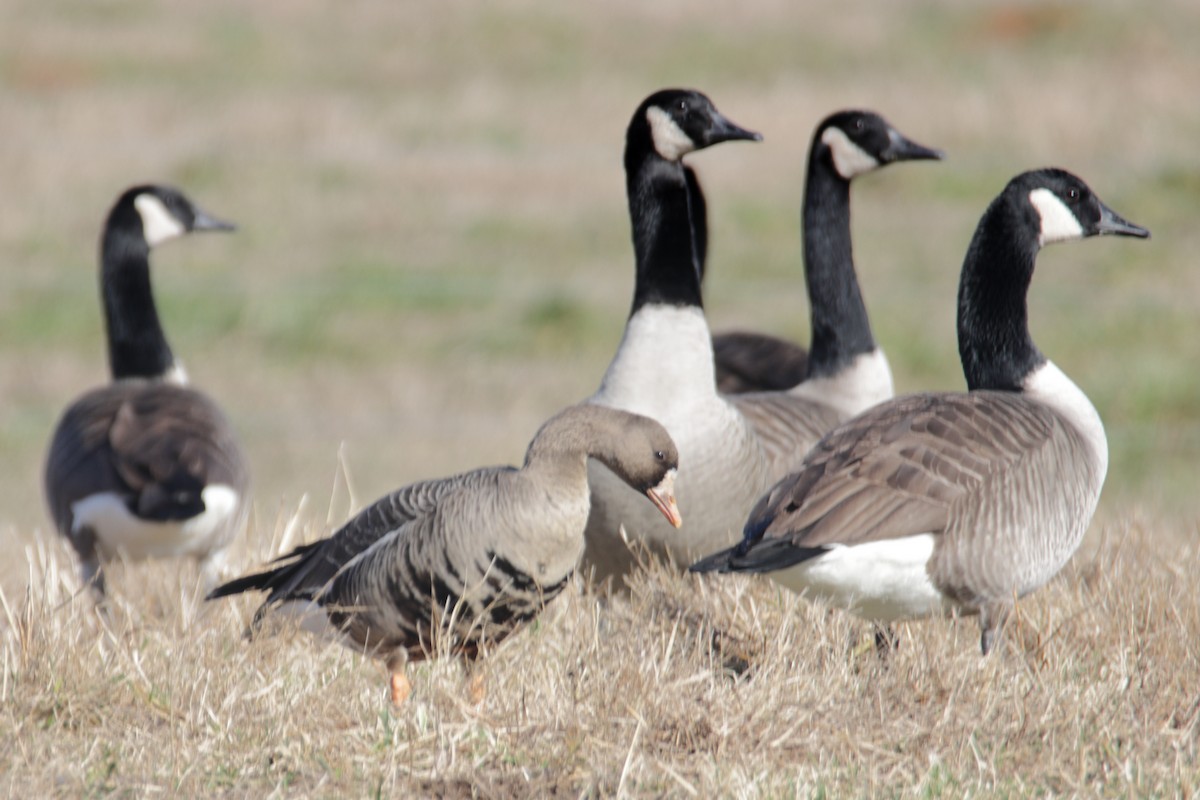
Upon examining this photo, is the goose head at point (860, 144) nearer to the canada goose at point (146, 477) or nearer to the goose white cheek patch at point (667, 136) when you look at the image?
the goose white cheek patch at point (667, 136)

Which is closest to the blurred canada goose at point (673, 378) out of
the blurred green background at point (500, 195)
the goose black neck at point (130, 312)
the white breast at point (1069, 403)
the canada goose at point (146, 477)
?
the white breast at point (1069, 403)

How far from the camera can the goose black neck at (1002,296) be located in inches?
202

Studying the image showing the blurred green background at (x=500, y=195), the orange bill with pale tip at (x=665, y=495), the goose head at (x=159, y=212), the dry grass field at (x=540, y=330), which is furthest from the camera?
the blurred green background at (x=500, y=195)

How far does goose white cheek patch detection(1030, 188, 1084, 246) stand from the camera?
16.9ft

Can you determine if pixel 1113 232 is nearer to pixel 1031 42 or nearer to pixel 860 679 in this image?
pixel 860 679

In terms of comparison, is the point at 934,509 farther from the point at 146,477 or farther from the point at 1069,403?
the point at 146,477

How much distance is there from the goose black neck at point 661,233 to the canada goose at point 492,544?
138cm

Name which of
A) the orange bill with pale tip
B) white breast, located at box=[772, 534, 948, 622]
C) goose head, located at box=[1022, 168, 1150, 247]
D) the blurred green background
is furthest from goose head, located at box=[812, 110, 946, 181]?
the orange bill with pale tip

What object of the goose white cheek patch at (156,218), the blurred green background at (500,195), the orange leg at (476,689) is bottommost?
the blurred green background at (500,195)

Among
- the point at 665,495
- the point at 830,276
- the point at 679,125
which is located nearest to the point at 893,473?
the point at 665,495

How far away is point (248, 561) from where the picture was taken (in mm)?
5789

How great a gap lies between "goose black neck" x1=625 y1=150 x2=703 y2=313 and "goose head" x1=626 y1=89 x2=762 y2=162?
0.05 meters

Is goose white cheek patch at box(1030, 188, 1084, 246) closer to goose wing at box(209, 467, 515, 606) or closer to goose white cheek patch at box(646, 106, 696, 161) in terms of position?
goose white cheek patch at box(646, 106, 696, 161)

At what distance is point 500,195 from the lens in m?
17.2
